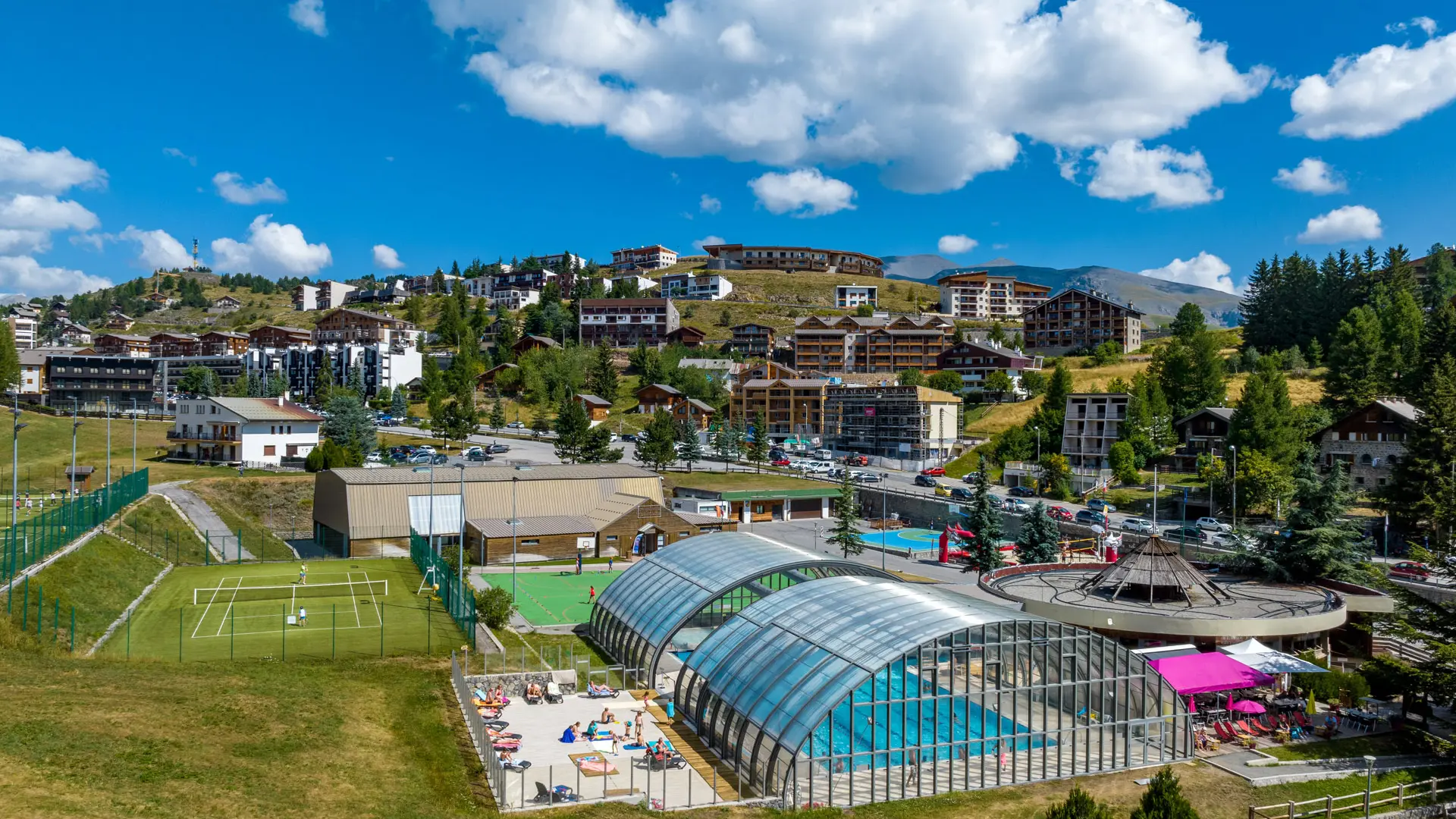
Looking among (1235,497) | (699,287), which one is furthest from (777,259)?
(1235,497)

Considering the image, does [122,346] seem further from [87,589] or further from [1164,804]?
[1164,804]

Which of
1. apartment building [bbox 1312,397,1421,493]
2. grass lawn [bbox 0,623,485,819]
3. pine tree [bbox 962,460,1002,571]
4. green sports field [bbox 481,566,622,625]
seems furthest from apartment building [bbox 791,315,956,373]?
grass lawn [bbox 0,623,485,819]

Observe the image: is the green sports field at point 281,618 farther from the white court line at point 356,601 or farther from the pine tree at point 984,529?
the pine tree at point 984,529

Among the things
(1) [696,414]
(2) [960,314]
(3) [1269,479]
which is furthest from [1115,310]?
(3) [1269,479]

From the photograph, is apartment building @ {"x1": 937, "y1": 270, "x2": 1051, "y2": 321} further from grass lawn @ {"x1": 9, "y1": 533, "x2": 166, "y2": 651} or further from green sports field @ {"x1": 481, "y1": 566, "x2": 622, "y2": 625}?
grass lawn @ {"x1": 9, "y1": 533, "x2": 166, "y2": 651}

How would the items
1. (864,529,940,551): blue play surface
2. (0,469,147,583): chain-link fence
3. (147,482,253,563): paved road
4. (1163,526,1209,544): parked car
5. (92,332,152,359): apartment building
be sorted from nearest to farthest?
(0,469,147,583): chain-link fence < (147,482,253,563): paved road < (1163,526,1209,544): parked car < (864,529,940,551): blue play surface < (92,332,152,359): apartment building

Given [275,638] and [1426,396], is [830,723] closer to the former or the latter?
[275,638]
